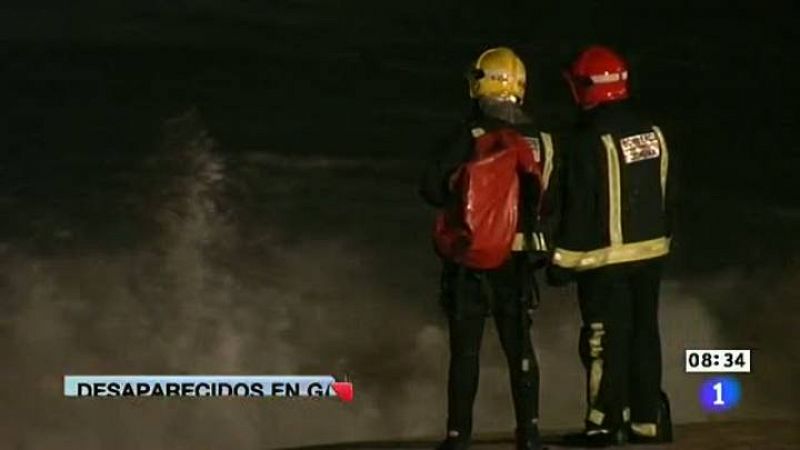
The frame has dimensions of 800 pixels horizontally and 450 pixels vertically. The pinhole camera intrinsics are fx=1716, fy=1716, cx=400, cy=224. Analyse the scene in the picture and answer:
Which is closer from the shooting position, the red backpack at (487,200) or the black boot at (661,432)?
the red backpack at (487,200)

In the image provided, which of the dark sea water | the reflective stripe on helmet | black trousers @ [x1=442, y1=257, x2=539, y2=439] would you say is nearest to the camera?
black trousers @ [x1=442, y1=257, x2=539, y2=439]

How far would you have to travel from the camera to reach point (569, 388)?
8.29 metres

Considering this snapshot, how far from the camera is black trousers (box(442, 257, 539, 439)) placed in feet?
20.4

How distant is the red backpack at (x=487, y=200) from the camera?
606 centimetres

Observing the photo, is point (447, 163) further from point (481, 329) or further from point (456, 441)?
point (456, 441)

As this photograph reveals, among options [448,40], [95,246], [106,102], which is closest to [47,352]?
[95,246]

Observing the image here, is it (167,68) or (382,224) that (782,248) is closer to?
(382,224)

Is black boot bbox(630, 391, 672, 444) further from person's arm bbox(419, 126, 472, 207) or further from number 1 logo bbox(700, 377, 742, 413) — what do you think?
number 1 logo bbox(700, 377, 742, 413)

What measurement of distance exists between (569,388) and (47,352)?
250cm

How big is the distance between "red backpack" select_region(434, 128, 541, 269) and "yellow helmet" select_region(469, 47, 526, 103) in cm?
17

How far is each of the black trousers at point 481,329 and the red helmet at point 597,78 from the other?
2.29 ft

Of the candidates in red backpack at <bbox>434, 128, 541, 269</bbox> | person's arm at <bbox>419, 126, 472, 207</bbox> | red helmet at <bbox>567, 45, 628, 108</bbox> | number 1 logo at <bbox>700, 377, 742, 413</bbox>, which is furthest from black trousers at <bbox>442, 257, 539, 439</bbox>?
number 1 logo at <bbox>700, 377, 742, 413</bbox>

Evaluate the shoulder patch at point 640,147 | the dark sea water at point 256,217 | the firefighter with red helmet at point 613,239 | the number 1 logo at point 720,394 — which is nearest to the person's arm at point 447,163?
the firefighter with red helmet at point 613,239

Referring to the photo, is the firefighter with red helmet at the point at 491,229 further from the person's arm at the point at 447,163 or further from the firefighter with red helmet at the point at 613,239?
the firefighter with red helmet at the point at 613,239
